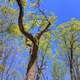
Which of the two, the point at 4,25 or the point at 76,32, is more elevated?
the point at 76,32

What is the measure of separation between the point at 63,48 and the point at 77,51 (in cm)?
162

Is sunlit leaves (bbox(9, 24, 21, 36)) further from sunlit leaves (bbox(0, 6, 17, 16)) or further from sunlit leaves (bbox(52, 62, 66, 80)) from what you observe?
sunlit leaves (bbox(52, 62, 66, 80))

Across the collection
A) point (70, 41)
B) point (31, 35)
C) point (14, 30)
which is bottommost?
point (31, 35)

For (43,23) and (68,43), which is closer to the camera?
(43,23)

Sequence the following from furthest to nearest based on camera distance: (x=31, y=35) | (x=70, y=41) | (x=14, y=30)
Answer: (x=70, y=41) → (x=14, y=30) → (x=31, y=35)

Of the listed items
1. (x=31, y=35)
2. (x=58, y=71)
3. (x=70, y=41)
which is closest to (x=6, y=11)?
(x=31, y=35)

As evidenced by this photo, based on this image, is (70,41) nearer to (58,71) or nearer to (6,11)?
(58,71)

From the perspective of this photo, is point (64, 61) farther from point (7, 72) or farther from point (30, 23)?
point (30, 23)

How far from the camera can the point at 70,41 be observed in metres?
31.1

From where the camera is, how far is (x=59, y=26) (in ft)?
98.5

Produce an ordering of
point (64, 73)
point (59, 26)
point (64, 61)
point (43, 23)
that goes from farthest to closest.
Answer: point (64, 73), point (64, 61), point (59, 26), point (43, 23)

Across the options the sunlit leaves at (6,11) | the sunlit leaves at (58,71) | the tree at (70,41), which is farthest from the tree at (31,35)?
the sunlit leaves at (58,71)

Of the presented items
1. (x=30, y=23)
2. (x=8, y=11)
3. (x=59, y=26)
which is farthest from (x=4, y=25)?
(x=59, y=26)

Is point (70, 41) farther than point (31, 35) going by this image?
Yes
